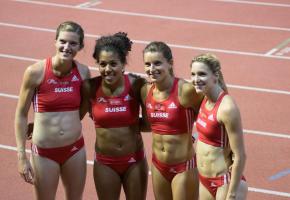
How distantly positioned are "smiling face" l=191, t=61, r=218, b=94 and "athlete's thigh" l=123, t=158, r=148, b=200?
957 mm

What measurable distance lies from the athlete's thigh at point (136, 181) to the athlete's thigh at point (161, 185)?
0.32 feet

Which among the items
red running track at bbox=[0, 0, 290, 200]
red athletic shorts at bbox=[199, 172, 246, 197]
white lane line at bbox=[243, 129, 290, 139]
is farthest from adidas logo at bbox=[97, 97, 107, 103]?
white lane line at bbox=[243, 129, 290, 139]

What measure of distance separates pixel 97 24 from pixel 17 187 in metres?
5.87

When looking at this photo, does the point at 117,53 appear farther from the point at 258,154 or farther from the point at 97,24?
the point at 97,24

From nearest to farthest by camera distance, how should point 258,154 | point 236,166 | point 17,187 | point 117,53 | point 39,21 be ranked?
point 236,166
point 117,53
point 17,187
point 258,154
point 39,21

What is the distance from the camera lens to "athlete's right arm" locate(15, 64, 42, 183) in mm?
5719

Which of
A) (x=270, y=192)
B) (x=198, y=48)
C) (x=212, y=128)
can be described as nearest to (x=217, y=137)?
(x=212, y=128)

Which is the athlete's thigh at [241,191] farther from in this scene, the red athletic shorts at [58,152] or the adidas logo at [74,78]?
the adidas logo at [74,78]

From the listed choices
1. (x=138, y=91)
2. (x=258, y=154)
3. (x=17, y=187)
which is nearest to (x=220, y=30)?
(x=258, y=154)

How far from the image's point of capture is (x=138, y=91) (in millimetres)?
5793

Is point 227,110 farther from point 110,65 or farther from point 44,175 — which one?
point 44,175

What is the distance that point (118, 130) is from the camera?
5.76 m

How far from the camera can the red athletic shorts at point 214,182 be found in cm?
542

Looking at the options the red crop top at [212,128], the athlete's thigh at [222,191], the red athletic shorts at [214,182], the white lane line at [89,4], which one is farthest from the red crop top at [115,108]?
the white lane line at [89,4]
